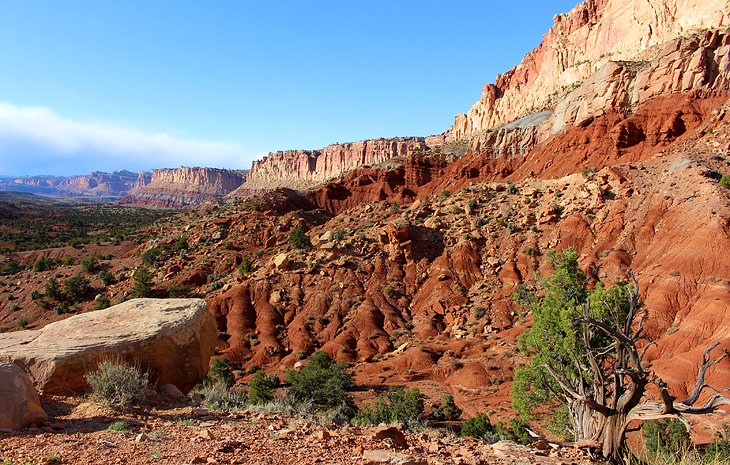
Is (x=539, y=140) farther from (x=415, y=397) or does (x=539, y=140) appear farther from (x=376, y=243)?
(x=415, y=397)

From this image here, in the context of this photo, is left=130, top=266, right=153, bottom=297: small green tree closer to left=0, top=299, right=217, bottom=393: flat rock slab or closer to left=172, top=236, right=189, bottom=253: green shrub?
left=172, top=236, right=189, bottom=253: green shrub

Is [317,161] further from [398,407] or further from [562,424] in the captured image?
[562,424]

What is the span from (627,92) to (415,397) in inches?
1543

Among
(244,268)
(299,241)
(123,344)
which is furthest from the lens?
(299,241)

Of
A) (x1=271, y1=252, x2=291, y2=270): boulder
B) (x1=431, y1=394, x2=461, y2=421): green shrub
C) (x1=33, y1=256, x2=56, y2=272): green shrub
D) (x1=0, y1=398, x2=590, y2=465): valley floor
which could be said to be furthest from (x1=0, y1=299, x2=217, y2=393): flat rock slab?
(x1=33, y1=256, x2=56, y2=272): green shrub

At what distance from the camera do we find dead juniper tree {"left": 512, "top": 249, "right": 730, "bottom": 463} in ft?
24.9

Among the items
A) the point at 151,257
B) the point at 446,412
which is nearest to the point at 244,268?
the point at 151,257

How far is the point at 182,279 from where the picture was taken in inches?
1585

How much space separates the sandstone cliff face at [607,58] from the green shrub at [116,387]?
1916 inches

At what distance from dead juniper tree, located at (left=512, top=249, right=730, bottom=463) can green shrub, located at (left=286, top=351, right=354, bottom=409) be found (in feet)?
35.5

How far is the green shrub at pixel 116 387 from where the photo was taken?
865 cm

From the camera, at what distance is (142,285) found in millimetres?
37750

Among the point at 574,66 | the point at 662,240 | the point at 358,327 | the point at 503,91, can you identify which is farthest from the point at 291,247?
the point at 503,91

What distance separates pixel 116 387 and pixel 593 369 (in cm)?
940
